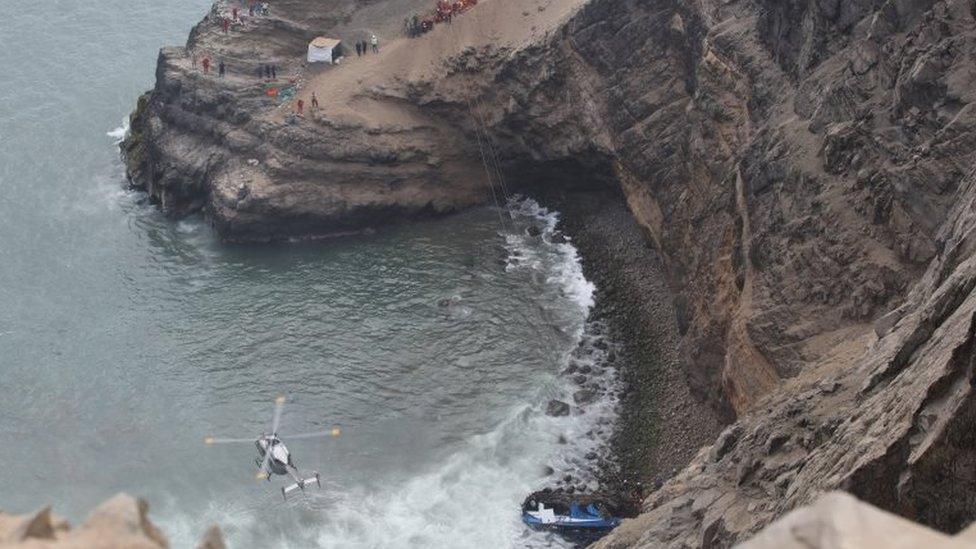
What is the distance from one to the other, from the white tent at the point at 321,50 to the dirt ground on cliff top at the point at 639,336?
61.1 feet

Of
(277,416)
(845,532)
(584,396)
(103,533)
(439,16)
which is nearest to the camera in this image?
(845,532)

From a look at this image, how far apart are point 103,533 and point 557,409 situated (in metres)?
48.2

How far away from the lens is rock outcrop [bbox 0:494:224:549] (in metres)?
13.1

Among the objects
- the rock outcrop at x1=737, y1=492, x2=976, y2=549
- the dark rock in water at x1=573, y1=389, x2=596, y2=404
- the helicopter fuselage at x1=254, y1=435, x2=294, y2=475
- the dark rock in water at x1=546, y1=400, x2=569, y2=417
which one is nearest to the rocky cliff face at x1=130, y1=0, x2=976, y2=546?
the dark rock in water at x1=573, y1=389, x2=596, y2=404

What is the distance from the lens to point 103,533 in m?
13.3

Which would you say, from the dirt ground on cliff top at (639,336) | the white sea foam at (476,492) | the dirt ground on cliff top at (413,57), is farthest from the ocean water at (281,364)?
the dirt ground on cliff top at (413,57)

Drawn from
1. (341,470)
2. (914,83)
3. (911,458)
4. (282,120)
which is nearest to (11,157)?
(282,120)

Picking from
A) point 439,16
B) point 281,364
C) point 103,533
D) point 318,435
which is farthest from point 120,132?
point 103,533

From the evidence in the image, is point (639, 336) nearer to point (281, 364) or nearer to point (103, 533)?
point (281, 364)

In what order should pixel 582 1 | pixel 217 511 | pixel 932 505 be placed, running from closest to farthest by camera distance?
pixel 932 505 → pixel 217 511 → pixel 582 1

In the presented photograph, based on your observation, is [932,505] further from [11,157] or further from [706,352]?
[11,157]

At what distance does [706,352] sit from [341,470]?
19355 millimetres

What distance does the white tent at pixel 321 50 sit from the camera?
265 feet

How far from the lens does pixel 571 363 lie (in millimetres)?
64125
